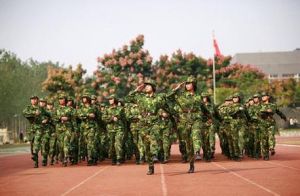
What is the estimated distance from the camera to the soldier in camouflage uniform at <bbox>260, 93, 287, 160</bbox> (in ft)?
51.5

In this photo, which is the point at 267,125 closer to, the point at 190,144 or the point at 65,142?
the point at 190,144

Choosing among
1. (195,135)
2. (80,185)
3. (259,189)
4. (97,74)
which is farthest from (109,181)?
(97,74)

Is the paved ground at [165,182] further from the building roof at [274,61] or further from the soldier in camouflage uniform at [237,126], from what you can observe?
the building roof at [274,61]

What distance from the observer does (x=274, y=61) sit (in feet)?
292

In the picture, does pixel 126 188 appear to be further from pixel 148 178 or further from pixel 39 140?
pixel 39 140

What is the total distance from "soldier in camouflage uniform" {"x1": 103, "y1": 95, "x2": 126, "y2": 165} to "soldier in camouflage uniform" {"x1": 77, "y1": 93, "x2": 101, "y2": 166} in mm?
406

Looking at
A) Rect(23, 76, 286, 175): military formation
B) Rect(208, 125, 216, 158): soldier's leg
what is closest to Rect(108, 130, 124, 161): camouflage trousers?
Rect(23, 76, 286, 175): military formation

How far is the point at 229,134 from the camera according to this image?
52.6 feet

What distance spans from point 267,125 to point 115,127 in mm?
5064

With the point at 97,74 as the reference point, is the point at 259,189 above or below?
below

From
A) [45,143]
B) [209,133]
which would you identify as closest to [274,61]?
[209,133]

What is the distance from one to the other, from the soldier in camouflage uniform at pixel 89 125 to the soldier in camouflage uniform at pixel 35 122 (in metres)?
1.21

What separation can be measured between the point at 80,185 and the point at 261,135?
25.6 feet

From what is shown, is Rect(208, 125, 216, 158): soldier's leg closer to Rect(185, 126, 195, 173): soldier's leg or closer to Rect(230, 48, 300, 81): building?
Rect(185, 126, 195, 173): soldier's leg
